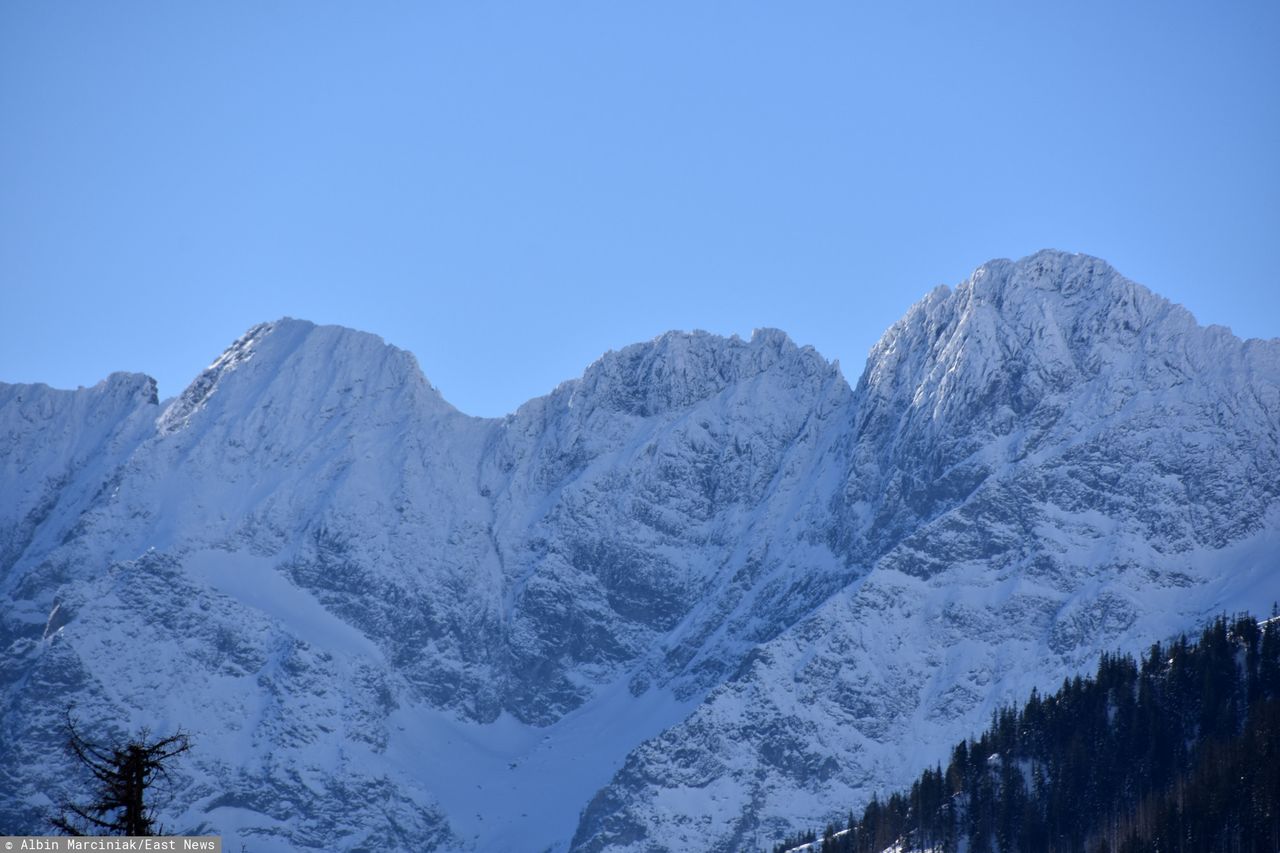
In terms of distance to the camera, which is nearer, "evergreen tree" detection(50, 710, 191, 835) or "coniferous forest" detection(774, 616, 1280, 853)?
"evergreen tree" detection(50, 710, 191, 835)

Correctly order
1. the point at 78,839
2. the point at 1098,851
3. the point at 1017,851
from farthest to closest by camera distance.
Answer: the point at 1017,851 → the point at 1098,851 → the point at 78,839

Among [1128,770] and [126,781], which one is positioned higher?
[1128,770]

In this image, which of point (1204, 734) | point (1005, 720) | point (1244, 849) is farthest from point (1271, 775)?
point (1005, 720)

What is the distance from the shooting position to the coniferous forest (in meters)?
149

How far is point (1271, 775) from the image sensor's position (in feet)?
484

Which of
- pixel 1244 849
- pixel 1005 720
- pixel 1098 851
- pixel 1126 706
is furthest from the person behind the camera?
pixel 1005 720

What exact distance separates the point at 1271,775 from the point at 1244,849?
7169 mm

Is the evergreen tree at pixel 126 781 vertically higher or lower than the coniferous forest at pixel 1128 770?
lower

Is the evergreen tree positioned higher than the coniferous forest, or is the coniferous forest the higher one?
the coniferous forest

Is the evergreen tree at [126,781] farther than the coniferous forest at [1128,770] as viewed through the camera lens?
No

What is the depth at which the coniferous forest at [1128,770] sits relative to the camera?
489 feet

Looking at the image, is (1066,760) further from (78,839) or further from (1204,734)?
(78,839)

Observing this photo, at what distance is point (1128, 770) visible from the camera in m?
167

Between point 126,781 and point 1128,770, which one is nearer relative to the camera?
point 126,781
